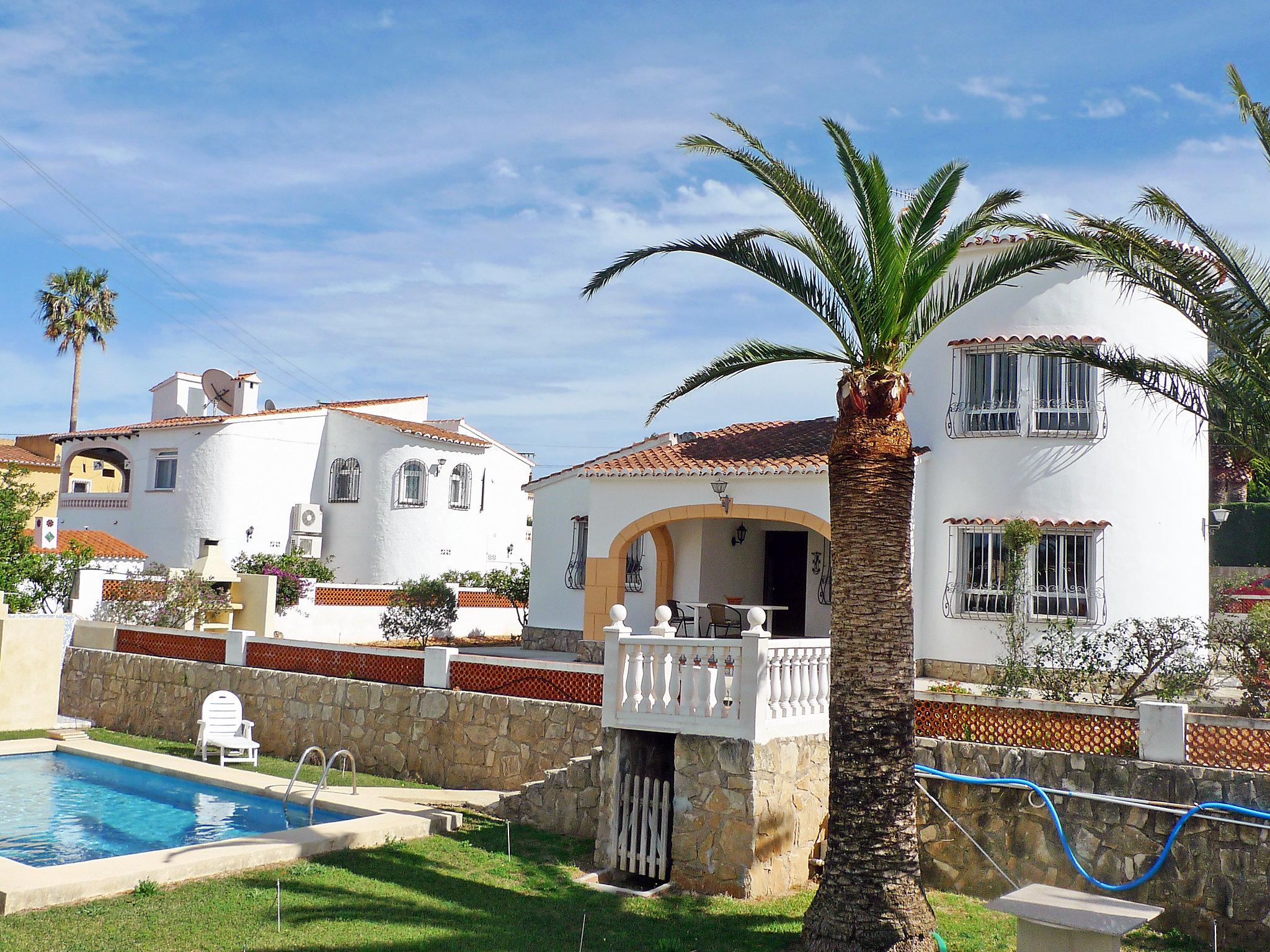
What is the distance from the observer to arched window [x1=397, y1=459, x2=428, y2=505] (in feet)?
109

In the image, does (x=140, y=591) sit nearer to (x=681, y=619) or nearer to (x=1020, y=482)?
(x=681, y=619)

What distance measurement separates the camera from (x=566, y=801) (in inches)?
481

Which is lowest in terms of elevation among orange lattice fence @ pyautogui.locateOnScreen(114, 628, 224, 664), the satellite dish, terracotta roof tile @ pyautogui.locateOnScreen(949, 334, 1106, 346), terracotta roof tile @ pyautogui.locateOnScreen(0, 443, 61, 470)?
orange lattice fence @ pyautogui.locateOnScreen(114, 628, 224, 664)

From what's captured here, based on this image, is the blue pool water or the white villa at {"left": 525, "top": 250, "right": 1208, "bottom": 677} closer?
the blue pool water

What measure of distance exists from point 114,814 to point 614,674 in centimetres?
682

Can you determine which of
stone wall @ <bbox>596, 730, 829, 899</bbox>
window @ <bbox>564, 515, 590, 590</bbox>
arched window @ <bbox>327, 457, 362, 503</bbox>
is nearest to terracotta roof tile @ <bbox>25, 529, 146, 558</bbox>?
arched window @ <bbox>327, 457, 362, 503</bbox>

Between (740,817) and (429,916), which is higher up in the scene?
(740,817)

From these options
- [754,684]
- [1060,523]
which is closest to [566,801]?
[754,684]

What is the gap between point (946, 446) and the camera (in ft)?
58.7

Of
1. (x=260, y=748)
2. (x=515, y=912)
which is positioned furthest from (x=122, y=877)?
(x=260, y=748)

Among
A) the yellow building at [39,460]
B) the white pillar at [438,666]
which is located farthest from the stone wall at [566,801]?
the yellow building at [39,460]

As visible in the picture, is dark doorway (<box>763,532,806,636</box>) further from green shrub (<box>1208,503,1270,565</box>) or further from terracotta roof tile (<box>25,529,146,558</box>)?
green shrub (<box>1208,503,1270,565</box>)

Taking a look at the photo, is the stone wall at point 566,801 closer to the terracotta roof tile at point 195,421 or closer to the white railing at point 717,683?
the white railing at point 717,683

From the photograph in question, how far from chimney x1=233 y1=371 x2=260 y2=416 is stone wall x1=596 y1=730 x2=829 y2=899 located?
102 feet
